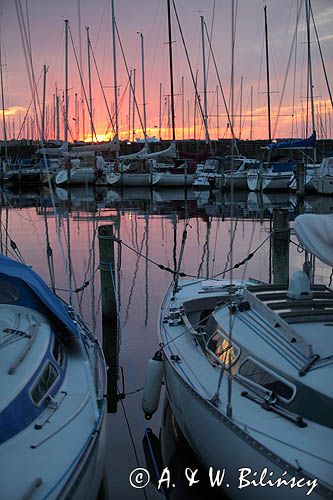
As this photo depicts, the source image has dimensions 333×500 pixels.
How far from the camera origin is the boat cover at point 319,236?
21.1 feet

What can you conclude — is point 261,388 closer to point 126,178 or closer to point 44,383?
point 44,383

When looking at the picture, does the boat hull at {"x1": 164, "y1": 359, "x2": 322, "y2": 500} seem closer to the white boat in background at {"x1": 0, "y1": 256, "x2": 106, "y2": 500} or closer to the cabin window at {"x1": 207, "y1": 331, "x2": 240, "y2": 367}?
the cabin window at {"x1": 207, "y1": 331, "x2": 240, "y2": 367}

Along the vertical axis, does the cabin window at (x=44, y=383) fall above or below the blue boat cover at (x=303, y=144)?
below

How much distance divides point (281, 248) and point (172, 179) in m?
42.6

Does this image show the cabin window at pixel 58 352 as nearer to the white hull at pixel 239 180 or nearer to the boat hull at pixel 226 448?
the boat hull at pixel 226 448

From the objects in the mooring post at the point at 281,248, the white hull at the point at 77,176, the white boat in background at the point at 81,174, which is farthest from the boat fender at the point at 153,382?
the white hull at the point at 77,176

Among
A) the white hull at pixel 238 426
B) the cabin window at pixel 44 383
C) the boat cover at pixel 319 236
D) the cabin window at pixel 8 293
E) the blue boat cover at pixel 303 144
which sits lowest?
the white hull at pixel 238 426

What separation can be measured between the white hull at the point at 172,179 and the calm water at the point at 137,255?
4.90m

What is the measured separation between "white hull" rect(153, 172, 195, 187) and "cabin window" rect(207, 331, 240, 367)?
47.4 m

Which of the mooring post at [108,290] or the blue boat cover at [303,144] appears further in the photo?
the blue boat cover at [303,144]

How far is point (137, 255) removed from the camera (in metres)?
21.2

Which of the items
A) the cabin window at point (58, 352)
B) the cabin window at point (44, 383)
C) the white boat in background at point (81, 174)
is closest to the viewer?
the cabin window at point (44, 383)

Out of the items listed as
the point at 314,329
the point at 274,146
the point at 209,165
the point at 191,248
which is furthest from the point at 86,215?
the point at 314,329

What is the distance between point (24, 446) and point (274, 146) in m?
46.2
